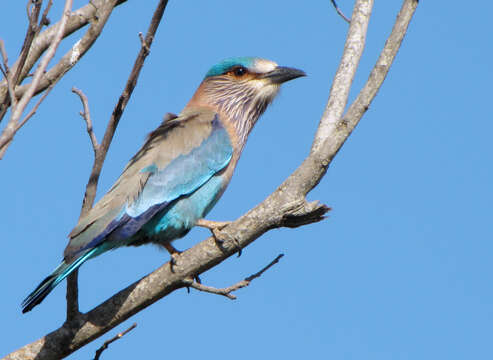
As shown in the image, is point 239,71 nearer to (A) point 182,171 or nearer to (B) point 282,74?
(B) point 282,74

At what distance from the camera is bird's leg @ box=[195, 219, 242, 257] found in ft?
15.7

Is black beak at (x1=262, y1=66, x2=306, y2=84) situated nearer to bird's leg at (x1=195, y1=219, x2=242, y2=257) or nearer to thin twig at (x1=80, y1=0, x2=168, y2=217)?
bird's leg at (x1=195, y1=219, x2=242, y2=257)

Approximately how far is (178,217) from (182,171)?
0.41 m

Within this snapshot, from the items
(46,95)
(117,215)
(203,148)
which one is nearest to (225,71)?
(203,148)

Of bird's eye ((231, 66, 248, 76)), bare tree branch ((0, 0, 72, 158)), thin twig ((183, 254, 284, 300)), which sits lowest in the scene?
thin twig ((183, 254, 284, 300))

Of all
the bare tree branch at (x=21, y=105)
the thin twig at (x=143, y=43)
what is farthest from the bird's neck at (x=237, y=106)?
the bare tree branch at (x=21, y=105)

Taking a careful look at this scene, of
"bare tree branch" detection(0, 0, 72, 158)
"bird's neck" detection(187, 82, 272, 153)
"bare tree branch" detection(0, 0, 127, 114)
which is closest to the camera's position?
"bare tree branch" detection(0, 0, 72, 158)

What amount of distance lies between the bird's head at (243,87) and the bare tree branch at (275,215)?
7.47 ft

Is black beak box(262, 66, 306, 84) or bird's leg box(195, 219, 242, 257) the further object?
black beak box(262, 66, 306, 84)

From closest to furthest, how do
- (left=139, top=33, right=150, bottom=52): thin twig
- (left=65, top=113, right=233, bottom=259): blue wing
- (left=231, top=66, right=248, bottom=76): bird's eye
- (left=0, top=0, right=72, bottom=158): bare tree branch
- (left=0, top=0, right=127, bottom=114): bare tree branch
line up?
(left=0, top=0, right=72, bottom=158): bare tree branch < (left=139, top=33, right=150, bottom=52): thin twig < (left=0, top=0, right=127, bottom=114): bare tree branch < (left=65, top=113, right=233, bottom=259): blue wing < (left=231, top=66, right=248, bottom=76): bird's eye

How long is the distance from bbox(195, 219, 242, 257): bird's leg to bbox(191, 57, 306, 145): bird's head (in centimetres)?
152

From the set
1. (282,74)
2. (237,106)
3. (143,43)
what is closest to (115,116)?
(143,43)

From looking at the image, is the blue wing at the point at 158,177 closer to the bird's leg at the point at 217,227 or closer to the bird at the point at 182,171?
the bird at the point at 182,171

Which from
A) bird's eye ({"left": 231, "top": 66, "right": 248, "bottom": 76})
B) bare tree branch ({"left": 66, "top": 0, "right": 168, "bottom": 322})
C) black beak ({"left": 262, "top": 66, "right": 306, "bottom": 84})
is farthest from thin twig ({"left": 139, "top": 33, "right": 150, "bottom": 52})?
bird's eye ({"left": 231, "top": 66, "right": 248, "bottom": 76})
